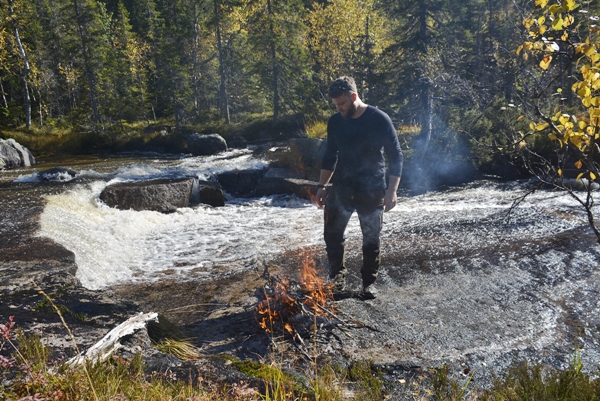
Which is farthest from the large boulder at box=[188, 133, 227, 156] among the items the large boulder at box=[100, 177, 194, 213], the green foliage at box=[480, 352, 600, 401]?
the green foliage at box=[480, 352, 600, 401]

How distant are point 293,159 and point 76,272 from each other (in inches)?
418

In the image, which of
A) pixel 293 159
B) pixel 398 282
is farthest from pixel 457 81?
pixel 398 282

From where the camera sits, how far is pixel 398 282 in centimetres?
578

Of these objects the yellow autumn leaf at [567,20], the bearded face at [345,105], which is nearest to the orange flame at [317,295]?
the bearded face at [345,105]

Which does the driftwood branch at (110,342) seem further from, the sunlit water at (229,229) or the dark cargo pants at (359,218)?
the sunlit water at (229,229)

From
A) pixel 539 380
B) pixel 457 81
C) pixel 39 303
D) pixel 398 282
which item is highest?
pixel 457 81

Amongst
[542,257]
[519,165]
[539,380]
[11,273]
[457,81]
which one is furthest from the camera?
[457,81]

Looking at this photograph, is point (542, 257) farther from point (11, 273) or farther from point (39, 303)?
point (11, 273)

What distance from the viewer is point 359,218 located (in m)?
4.67

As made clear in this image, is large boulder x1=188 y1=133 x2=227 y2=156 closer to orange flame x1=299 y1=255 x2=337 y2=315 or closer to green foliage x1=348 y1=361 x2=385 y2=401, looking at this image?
orange flame x1=299 y1=255 x2=337 y2=315

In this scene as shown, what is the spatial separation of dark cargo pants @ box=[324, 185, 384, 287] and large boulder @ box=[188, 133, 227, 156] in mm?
21214

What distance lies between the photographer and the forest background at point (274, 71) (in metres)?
15.6

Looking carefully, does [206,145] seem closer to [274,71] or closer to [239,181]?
[274,71]

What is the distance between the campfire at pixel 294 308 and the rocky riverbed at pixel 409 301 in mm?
113
